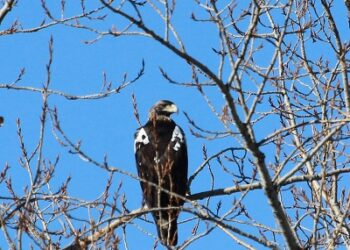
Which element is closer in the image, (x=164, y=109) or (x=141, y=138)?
(x=141, y=138)

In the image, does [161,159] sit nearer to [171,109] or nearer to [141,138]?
[141,138]

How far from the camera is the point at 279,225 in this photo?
15.5 ft

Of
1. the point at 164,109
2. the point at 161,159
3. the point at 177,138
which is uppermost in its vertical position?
the point at 164,109

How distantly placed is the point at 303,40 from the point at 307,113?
2.21 feet

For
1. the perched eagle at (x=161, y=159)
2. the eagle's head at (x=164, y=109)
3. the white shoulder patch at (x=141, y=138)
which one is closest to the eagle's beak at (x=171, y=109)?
the eagle's head at (x=164, y=109)

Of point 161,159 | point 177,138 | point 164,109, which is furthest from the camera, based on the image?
point 164,109

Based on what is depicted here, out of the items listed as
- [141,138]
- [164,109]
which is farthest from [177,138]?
[164,109]

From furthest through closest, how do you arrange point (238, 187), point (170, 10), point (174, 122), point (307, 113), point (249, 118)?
point (174, 122) → point (307, 113) → point (238, 187) → point (170, 10) → point (249, 118)

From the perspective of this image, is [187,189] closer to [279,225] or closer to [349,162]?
[349,162]

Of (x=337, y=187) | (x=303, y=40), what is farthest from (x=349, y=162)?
(x=303, y=40)

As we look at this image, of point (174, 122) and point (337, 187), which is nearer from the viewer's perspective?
point (337, 187)

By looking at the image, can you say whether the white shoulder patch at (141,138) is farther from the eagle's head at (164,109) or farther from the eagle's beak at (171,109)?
the eagle's beak at (171,109)

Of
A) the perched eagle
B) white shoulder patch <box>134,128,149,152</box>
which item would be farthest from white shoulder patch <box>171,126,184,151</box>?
white shoulder patch <box>134,128,149,152</box>

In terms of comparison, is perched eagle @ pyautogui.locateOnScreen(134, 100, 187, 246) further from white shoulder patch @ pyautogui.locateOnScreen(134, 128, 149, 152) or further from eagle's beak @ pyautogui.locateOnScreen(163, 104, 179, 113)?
eagle's beak @ pyautogui.locateOnScreen(163, 104, 179, 113)
